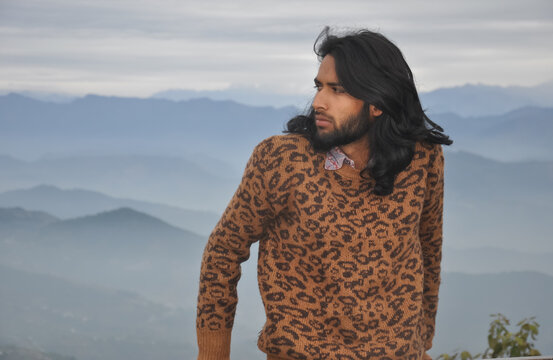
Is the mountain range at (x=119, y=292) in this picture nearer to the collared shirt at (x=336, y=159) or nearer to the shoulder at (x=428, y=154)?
the shoulder at (x=428, y=154)

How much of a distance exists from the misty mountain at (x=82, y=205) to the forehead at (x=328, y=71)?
11887 millimetres

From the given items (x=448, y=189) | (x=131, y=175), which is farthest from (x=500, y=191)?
(x=131, y=175)

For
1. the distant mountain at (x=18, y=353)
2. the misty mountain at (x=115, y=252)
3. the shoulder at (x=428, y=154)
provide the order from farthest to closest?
the misty mountain at (x=115, y=252), the distant mountain at (x=18, y=353), the shoulder at (x=428, y=154)

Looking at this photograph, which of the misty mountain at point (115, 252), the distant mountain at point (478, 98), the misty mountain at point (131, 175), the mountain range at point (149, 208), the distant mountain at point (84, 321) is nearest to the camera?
the distant mountain at point (478, 98)

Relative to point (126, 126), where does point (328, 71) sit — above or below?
below

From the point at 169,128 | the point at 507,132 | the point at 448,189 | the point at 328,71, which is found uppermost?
the point at 448,189

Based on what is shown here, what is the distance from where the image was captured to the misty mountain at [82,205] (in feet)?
41.3

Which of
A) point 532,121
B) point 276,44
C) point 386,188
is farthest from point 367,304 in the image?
point 532,121

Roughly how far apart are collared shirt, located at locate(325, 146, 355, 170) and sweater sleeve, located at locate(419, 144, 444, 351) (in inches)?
7.9

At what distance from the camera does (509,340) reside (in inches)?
126

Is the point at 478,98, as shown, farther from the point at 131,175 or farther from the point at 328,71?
the point at 131,175

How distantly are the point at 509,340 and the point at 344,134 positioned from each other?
2331 mm

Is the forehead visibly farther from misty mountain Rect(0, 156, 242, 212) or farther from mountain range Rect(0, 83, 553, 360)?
misty mountain Rect(0, 156, 242, 212)

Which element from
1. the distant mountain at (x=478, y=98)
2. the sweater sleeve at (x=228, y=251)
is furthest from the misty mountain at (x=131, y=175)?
the sweater sleeve at (x=228, y=251)
